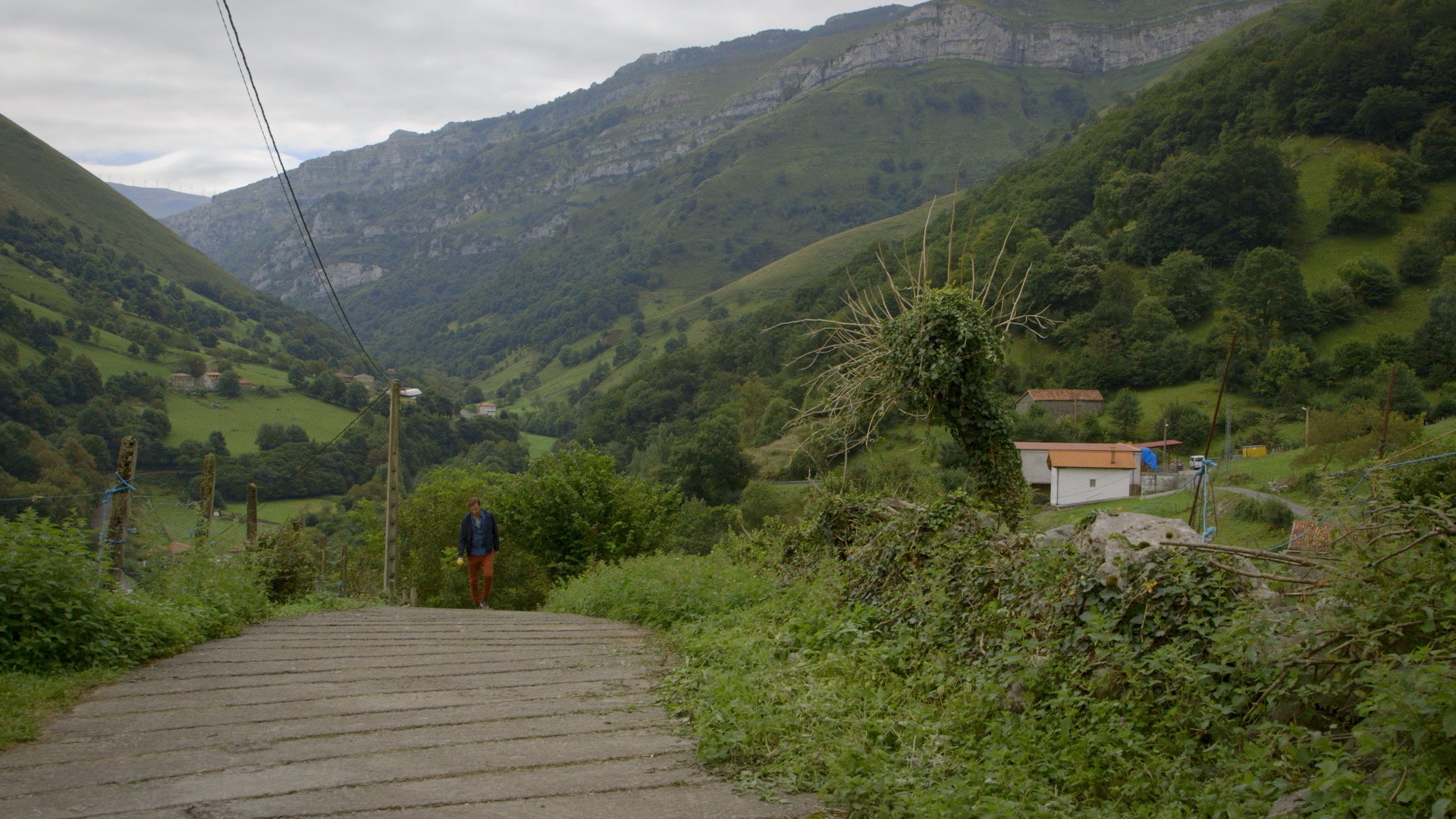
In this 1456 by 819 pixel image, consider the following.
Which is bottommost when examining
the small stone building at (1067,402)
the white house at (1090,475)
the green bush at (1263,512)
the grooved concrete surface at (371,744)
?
the white house at (1090,475)

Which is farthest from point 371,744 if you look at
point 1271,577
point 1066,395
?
point 1066,395

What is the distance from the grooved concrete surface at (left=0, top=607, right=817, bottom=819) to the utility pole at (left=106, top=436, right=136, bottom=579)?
1.52 metres

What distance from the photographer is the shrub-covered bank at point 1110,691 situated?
3.15 metres

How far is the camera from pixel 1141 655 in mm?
4246

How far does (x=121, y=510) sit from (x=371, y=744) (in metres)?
4.92

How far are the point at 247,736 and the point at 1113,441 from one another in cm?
6716

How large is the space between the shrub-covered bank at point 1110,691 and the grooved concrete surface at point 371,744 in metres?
0.46

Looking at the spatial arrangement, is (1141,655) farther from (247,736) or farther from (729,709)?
(247,736)

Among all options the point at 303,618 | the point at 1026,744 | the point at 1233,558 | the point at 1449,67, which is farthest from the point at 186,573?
the point at 1449,67

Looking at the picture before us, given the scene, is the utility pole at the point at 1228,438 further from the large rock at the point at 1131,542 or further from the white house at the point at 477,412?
the white house at the point at 477,412

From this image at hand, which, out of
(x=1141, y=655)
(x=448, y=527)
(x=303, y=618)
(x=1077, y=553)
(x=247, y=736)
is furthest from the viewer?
(x=448, y=527)

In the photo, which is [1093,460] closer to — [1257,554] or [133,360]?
[1257,554]

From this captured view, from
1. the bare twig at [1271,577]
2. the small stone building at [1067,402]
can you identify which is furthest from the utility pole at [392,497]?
the small stone building at [1067,402]

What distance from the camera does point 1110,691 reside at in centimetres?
425
